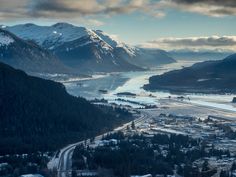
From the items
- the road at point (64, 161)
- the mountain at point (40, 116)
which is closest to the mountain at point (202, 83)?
the mountain at point (40, 116)

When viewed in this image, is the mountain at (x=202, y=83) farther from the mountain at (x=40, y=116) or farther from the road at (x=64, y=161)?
the road at (x=64, y=161)

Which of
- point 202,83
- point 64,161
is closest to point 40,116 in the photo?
point 64,161

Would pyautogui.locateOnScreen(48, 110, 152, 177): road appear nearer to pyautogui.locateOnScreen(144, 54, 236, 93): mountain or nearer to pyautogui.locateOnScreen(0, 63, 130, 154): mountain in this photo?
pyautogui.locateOnScreen(0, 63, 130, 154): mountain

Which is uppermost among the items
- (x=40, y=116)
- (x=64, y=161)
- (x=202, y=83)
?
(x=40, y=116)

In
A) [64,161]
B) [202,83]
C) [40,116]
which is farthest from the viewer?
[202,83]

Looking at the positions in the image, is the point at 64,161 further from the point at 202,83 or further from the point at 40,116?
the point at 202,83

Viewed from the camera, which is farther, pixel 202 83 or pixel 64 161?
pixel 202 83

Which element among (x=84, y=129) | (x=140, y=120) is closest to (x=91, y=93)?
(x=140, y=120)

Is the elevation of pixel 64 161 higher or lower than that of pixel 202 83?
higher
